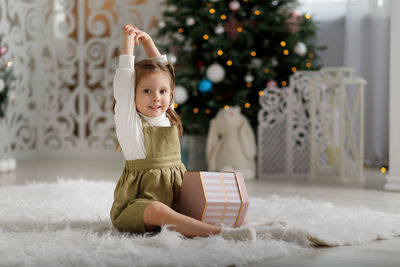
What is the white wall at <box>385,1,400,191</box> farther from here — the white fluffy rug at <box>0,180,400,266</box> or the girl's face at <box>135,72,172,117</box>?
the girl's face at <box>135,72,172,117</box>

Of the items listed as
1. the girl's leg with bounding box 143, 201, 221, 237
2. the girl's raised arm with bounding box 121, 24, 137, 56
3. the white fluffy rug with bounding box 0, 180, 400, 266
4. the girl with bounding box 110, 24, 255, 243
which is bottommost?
the white fluffy rug with bounding box 0, 180, 400, 266

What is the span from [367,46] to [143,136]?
2.93 meters

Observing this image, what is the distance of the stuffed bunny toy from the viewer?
3.61 metres

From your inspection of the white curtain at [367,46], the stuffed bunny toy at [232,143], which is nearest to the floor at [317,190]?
the stuffed bunny toy at [232,143]

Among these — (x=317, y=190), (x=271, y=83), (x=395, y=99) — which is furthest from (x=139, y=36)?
(x=271, y=83)

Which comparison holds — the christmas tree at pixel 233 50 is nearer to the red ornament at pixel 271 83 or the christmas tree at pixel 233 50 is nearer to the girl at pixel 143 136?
the red ornament at pixel 271 83

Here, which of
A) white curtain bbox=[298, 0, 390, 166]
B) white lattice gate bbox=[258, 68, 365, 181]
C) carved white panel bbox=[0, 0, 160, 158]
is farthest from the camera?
carved white panel bbox=[0, 0, 160, 158]

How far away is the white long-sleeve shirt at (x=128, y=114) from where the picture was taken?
1.85 meters

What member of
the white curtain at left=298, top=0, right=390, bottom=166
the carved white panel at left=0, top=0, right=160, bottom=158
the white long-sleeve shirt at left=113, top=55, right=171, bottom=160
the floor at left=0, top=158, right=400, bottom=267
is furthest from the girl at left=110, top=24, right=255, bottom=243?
the carved white panel at left=0, top=0, right=160, bottom=158

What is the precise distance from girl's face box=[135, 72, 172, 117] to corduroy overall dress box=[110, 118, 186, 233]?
49 millimetres

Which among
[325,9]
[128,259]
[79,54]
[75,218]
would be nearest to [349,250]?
[128,259]

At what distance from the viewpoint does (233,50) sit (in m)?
3.83

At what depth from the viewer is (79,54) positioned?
5.03 m

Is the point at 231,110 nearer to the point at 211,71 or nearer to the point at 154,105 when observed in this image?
the point at 211,71
